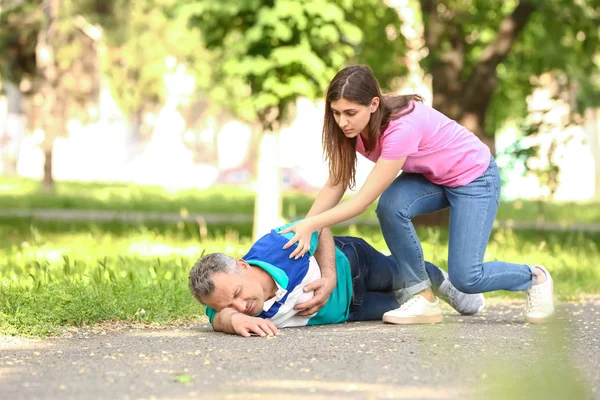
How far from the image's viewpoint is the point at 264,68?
11109 millimetres

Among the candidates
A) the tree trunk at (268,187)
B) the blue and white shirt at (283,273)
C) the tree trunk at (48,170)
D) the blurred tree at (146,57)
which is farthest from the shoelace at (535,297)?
the blurred tree at (146,57)

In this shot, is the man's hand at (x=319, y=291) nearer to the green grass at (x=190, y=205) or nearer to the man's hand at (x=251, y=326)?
the man's hand at (x=251, y=326)

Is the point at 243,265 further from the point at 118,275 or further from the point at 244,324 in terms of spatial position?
the point at 118,275

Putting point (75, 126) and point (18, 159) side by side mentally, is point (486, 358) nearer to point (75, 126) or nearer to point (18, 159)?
point (18, 159)


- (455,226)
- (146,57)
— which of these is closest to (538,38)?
(455,226)

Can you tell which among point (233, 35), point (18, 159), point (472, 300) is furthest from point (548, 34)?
point (18, 159)

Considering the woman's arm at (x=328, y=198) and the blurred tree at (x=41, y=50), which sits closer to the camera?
the woman's arm at (x=328, y=198)

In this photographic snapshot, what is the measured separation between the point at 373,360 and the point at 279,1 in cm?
704

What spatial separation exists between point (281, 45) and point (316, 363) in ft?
23.9

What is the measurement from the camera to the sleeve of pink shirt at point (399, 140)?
5.46 m

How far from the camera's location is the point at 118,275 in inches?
293

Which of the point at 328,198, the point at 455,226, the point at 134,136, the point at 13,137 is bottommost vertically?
the point at 455,226

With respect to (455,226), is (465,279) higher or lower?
lower

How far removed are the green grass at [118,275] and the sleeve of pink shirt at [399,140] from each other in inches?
64.9
